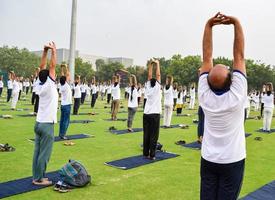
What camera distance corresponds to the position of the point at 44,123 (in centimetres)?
587

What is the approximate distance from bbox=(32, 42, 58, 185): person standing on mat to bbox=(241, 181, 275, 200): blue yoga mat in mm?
3684

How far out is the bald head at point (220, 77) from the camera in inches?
119

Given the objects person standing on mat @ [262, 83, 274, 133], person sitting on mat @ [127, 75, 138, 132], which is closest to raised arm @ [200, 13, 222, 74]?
person sitting on mat @ [127, 75, 138, 132]

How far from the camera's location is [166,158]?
851 centimetres

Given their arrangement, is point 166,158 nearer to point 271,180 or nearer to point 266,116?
point 271,180

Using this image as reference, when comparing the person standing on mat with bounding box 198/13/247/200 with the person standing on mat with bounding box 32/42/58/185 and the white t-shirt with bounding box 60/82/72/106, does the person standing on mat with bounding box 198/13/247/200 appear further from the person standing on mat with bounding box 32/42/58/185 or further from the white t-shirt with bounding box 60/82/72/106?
the white t-shirt with bounding box 60/82/72/106

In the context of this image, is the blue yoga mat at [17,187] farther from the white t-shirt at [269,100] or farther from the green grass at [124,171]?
the white t-shirt at [269,100]

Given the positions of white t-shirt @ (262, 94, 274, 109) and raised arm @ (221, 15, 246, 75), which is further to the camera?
white t-shirt @ (262, 94, 274, 109)

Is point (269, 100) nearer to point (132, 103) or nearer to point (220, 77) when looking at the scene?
point (132, 103)

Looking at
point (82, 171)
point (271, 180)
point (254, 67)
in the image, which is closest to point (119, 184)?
point (82, 171)

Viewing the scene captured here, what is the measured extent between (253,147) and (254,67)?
43.8 m

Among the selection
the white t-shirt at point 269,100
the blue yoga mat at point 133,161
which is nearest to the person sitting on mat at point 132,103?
the blue yoga mat at point 133,161

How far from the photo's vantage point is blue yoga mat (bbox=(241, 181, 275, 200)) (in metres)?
5.66

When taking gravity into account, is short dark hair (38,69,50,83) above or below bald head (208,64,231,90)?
above
